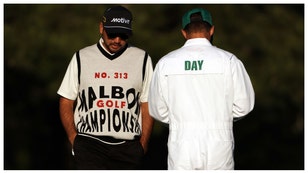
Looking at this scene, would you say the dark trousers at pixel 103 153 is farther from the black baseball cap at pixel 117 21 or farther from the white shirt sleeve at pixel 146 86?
the black baseball cap at pixel 117 21

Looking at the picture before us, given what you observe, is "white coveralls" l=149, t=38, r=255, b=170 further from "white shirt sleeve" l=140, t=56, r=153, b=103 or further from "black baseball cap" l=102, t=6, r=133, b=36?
"black baseball cap" l=102, t=6, r=133, b=36

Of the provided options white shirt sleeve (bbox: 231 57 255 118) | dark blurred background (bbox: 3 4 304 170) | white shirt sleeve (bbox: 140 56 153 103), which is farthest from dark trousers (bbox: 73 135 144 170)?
dark blurred background (bbox: 3 4 304 170)

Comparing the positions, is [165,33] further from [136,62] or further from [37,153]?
[136,62]

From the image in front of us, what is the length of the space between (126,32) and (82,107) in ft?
2.47

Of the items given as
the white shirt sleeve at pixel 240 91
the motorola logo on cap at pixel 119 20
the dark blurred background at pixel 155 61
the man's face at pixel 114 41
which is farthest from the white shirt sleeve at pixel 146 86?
the dark blurred background at pixel 155 61

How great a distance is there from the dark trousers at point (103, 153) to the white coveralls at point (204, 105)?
71cm

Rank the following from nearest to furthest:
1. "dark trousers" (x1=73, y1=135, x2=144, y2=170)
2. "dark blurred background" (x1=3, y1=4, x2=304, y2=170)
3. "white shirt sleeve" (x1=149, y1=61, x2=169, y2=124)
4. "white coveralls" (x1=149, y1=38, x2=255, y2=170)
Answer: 1. "white coveralls" (x1=149, y1=38, x2=255, y2=170)
2. "white shirt sleeve" (x1=149, y1=61, x2=169, y2=124)
3. "dark trousers" (x1=73, y1=135, x2=144, y2=170)
4. "dark blurred background" (x1=3, y1=4, x2=304, y2=170)

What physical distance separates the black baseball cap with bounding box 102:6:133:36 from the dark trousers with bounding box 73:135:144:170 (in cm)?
95

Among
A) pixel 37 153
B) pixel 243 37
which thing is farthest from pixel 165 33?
pixel 37 153

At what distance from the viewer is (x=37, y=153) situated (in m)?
21.6

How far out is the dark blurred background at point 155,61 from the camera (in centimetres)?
1891

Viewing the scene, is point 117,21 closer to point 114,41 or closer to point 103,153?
point 114,41

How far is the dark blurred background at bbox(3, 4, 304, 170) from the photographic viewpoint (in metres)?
18.9

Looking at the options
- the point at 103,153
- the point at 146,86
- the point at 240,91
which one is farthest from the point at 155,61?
the point at 240,91
